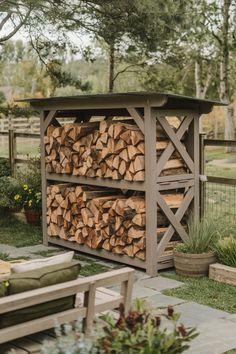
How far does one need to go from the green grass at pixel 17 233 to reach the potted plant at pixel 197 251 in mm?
2896

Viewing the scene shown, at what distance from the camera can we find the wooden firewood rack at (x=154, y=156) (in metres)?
7.36

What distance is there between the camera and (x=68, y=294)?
4.18 metres

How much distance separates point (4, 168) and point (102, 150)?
4.40m

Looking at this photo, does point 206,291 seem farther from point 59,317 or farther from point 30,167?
point 30,167

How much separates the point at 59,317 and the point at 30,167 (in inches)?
280

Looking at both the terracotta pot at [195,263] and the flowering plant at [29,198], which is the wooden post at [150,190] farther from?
the flowering plant at [29,198]

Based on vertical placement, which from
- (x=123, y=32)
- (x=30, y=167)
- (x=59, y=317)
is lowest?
(x=59, y=317)

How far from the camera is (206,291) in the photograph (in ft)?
21.9

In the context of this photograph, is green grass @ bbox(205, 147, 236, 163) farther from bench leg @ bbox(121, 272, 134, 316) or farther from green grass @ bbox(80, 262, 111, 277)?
bench leg @ bbox(121, 272, 134, 316)

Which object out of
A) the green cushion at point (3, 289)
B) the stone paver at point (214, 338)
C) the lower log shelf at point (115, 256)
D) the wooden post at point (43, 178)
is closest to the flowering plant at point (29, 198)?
the wooden post at point (43, 178)

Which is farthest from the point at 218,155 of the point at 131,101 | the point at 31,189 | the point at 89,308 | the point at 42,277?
the point at 42,277

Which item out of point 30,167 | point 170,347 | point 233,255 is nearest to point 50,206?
point 30,167

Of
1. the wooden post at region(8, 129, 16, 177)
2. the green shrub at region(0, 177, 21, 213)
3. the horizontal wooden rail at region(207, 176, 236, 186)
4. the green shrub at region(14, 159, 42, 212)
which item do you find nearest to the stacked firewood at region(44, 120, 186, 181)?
the horizontal wooden rail at region(207, 176, 236, 186)

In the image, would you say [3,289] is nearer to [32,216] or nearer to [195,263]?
[195,263]
